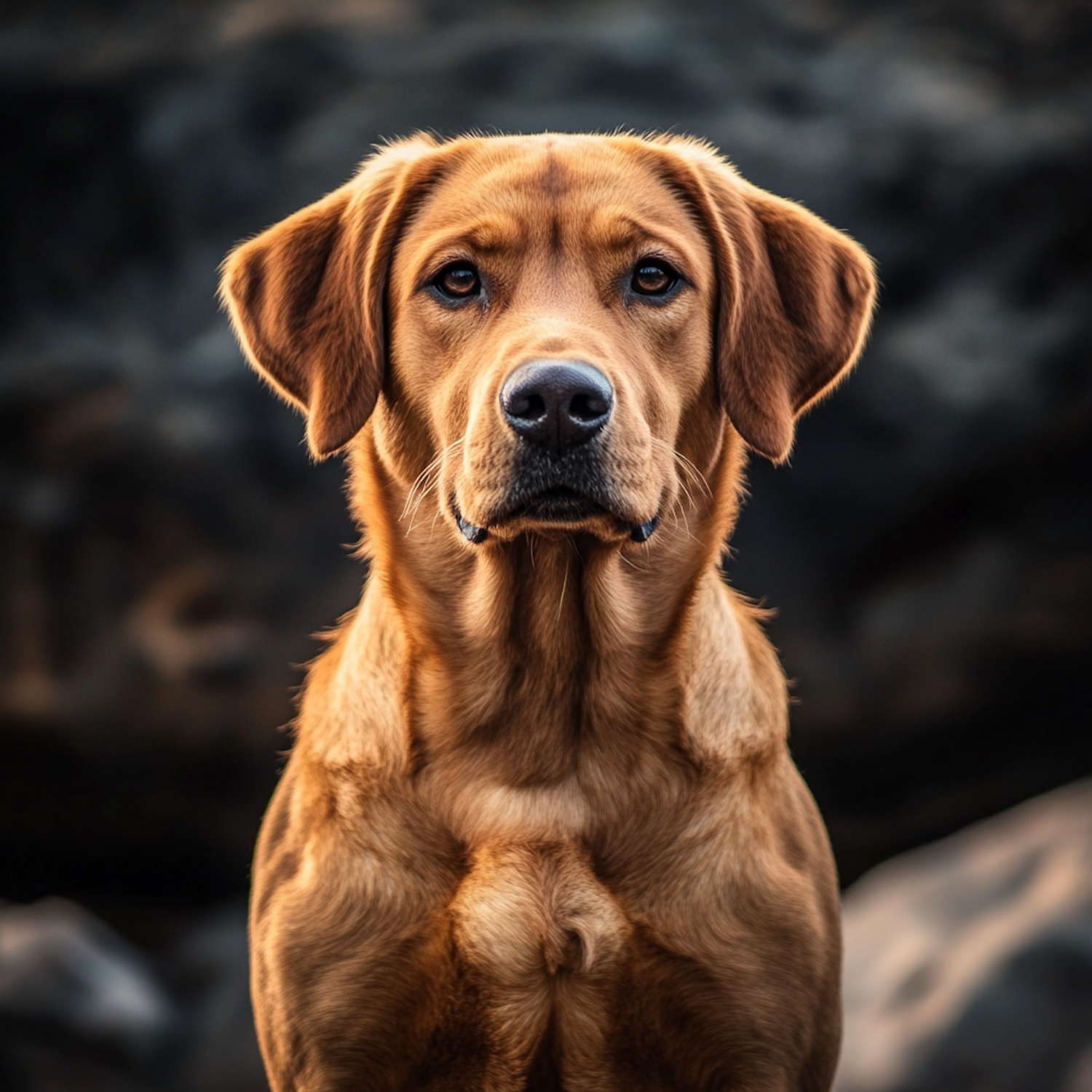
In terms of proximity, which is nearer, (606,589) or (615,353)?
(615,353)

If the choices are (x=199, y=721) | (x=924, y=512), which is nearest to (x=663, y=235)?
(x=924, y=512)

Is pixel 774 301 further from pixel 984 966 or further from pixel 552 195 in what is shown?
pixel 984 966

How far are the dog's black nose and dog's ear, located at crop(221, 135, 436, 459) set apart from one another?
57cm

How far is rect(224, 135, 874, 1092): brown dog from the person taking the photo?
2961 mm

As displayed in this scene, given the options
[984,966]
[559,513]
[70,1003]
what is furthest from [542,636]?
[70,1003]

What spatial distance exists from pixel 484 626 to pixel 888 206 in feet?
17.2

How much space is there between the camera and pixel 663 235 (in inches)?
126

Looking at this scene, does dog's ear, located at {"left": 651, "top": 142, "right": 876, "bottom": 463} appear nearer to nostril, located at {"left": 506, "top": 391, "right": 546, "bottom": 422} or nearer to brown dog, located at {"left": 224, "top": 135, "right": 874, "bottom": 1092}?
brown dog, located at {"left": 224, "top": 135, "right": 874, "bottom": 1092}

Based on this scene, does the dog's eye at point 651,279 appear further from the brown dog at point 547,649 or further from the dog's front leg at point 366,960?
the dog's front leg at point 366,960

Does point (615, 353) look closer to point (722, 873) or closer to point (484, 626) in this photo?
point (484, 626)

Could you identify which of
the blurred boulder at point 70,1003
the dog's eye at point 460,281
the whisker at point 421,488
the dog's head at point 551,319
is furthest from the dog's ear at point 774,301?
the blurred boulder at point 70,1003

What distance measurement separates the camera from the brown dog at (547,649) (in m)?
2.96

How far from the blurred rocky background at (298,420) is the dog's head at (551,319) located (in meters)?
3.63

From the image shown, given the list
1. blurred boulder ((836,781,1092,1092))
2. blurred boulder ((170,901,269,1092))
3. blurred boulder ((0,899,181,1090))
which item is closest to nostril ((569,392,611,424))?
blurred boulder ((836,781,1092,1092))
